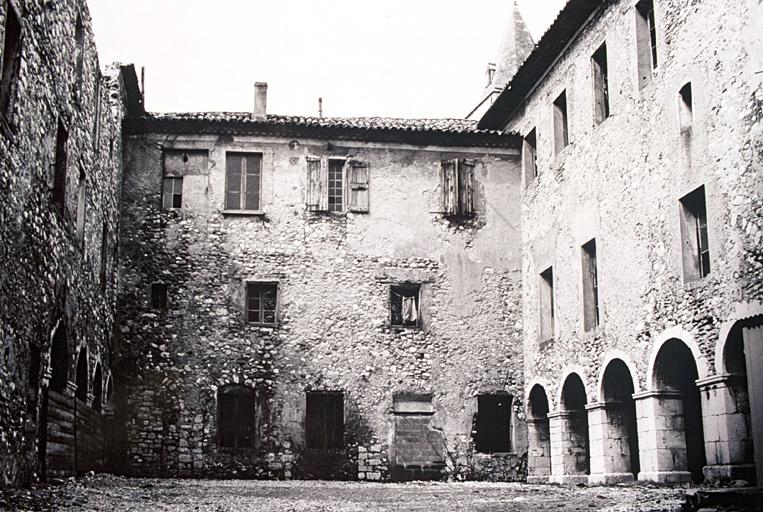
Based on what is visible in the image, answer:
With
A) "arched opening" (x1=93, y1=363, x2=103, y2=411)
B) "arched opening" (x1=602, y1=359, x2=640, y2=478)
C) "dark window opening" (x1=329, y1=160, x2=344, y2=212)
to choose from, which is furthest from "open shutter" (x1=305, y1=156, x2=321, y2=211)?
"arched opening" (x1=602, y1=359, x2=640, y2=478)

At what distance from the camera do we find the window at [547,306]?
2141 centimetres

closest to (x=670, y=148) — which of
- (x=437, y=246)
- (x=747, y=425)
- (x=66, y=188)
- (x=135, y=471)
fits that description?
(x=747, y=425)

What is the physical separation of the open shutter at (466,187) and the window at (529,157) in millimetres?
1358

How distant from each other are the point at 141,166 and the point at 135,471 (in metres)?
7.27

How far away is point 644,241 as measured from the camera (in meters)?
16.5

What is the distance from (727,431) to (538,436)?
8.66m

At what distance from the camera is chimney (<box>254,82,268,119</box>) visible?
23.4 metres

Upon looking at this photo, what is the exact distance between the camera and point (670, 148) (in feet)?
51.9

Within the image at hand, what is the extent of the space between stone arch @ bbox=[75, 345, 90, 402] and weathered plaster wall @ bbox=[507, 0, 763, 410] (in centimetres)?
979

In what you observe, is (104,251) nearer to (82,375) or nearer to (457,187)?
(82,375)

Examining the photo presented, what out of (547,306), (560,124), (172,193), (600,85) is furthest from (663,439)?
(172,193)

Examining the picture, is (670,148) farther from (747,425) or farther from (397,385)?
(397,385)

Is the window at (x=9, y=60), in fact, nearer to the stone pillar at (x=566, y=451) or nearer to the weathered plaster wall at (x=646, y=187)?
the weathered plaster wall at (x=646, y=187)

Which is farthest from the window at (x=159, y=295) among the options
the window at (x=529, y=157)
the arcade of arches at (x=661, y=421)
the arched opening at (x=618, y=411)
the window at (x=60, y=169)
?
the arched opening at (x=618, y=411)
